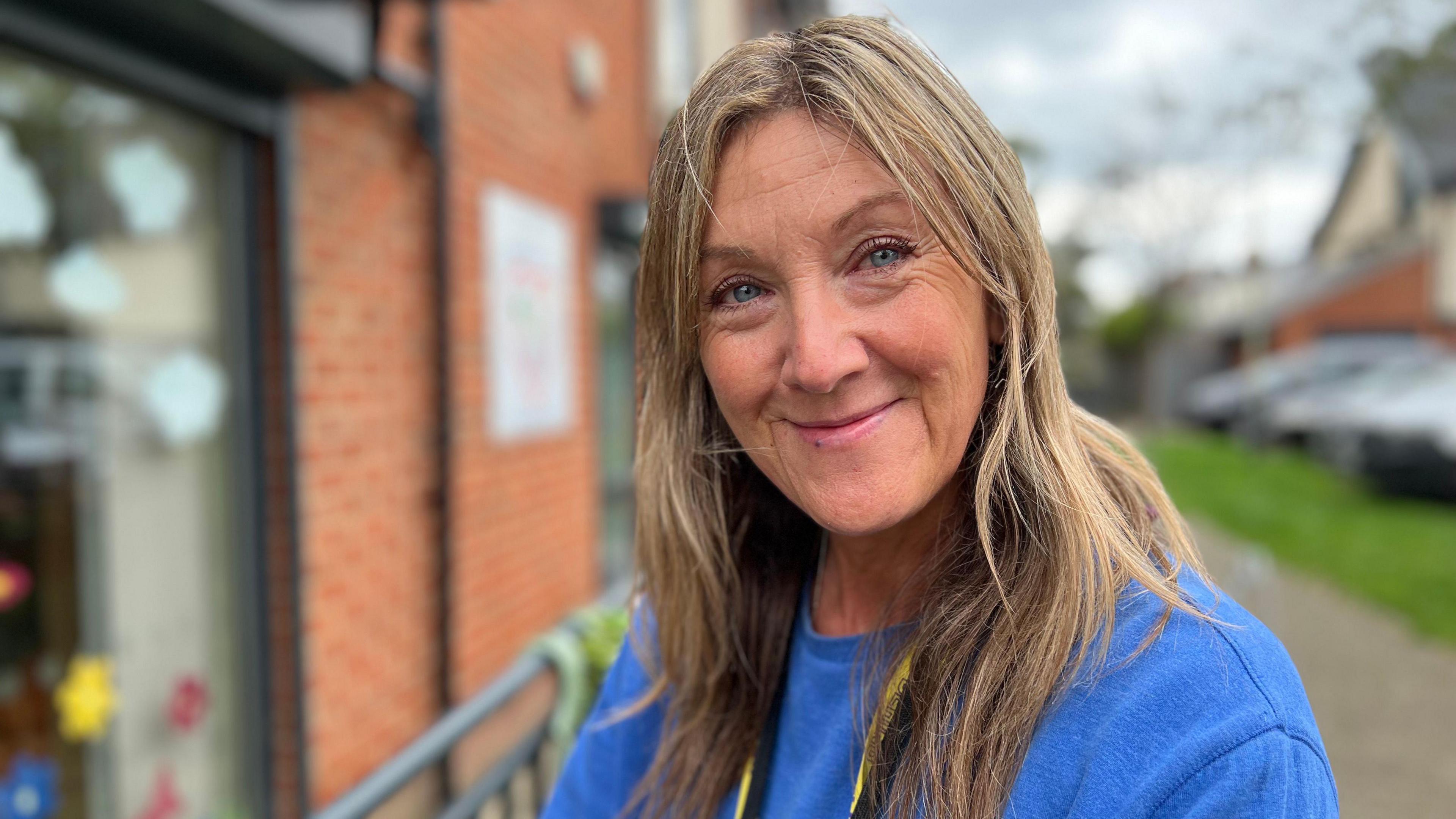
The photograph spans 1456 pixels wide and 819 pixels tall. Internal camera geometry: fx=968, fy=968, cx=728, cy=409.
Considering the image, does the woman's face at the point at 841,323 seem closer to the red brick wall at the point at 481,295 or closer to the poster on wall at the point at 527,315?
the red brick wall at the point at 481,295

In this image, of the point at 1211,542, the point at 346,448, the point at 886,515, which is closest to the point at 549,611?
the point at 346,448

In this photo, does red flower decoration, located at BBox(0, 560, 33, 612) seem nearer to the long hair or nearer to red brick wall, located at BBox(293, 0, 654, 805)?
red brick wall, located at BBox(293, 0, 654, 805)

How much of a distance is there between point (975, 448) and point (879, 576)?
0.73 ft

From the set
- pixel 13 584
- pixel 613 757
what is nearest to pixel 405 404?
pixel 13 584

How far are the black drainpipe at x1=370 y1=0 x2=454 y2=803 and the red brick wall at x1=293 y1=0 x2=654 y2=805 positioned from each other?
0.09ft

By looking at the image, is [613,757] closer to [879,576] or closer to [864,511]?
[879,576]

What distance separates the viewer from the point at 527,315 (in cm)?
441

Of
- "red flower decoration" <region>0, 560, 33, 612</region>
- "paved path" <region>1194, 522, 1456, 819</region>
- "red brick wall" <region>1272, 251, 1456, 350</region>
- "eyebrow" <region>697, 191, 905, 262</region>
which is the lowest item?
"paved path" <region>1194, 522, 1456, 819</region>

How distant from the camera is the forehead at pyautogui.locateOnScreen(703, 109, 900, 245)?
40.6 inches

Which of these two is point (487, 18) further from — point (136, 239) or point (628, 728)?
point (628, 728)

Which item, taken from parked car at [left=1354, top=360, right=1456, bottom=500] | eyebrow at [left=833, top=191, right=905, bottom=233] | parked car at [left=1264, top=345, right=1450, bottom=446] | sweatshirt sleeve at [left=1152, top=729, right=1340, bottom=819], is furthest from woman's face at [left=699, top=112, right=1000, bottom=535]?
parked car at [left=1264, top=345, right=1450, bottom=446]

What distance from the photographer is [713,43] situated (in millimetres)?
7770

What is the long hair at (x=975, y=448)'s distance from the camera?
1.00 meters

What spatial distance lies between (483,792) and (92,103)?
6.64 feet
